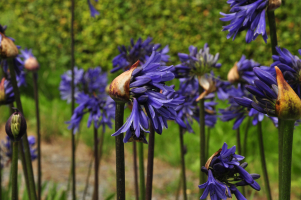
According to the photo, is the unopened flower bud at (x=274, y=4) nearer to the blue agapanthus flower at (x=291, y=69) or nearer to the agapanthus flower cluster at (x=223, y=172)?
the blue agapanthus flower at (x=291, y=69)

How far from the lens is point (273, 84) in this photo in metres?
0.82

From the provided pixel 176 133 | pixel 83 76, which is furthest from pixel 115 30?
pixel 83 76

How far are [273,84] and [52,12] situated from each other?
6862 mm

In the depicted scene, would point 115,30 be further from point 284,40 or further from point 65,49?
point 284,40

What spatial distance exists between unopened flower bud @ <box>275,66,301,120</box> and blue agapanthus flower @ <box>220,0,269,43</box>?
1.24 feet

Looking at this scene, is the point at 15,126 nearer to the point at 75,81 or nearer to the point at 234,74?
the point at 234,74

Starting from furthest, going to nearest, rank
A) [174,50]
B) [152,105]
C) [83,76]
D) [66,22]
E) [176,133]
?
[66,22] < [174,50] < [176,133] < [83,76] < [152,105]

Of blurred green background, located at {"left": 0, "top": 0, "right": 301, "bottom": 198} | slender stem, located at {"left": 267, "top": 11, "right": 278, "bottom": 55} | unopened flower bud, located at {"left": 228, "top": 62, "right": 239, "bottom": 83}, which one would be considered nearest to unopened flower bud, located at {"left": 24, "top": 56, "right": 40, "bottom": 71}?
unopened flower bud, located at {"left": 228, "top": 62, "right": 239, "bottom": 83}

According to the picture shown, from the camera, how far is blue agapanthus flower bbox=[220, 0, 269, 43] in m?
1.08

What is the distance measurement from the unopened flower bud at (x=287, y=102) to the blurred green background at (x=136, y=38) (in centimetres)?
277

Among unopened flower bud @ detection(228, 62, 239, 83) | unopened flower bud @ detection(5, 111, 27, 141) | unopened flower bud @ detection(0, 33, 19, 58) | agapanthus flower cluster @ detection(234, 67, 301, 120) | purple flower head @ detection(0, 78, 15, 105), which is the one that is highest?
unopened flower bud @ detection(0, 33, 19, 58)

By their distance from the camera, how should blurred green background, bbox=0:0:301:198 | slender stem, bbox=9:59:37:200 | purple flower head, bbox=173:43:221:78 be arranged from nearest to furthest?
slender stem, bbox=9:59:37:200 → purple flower head, bbox=173:43:221:78 → blurred green background, bbox=0:0:301:198

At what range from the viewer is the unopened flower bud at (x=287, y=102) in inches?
29.4

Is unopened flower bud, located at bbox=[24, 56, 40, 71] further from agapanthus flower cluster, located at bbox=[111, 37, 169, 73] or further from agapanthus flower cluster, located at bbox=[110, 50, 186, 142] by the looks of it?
agapanthus flower cluster, located at bbox=[110, 50, 186, 142]
